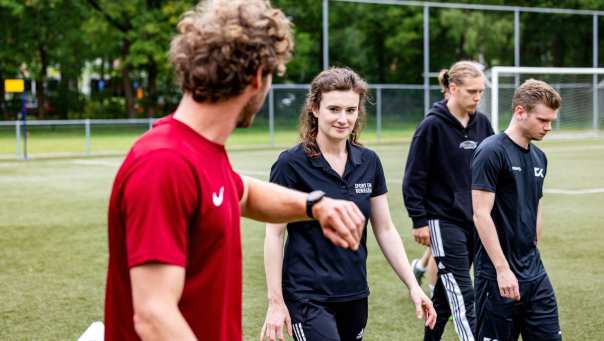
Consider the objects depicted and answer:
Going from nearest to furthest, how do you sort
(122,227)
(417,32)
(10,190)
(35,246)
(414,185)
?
(122,227) → (414,185) → (35,246) → (10,190) → (417,32)

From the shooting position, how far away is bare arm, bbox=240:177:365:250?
7.97 ft

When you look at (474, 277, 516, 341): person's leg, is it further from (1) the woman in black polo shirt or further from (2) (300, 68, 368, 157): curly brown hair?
(2) (300, 68, 368, 157): curly brown hair

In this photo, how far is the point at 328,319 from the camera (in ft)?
13.6

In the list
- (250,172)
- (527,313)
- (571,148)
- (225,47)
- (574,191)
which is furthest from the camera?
(571,148)

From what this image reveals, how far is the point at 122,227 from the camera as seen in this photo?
221 cm

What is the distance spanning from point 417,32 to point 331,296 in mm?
50146

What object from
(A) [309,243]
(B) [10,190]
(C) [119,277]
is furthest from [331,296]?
(B) [10,190]

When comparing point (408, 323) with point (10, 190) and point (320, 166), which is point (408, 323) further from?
point (10, 190)

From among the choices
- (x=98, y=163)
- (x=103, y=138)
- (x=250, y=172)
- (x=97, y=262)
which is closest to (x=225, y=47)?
(x=97, y=262)

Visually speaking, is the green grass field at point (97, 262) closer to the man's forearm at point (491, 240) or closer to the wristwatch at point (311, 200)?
the wristwatch at point (311, 200)

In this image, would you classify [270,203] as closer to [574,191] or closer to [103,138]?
[574,191]

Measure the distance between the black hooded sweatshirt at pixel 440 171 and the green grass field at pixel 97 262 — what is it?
1054 millimetres

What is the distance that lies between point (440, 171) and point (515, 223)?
1.45 m

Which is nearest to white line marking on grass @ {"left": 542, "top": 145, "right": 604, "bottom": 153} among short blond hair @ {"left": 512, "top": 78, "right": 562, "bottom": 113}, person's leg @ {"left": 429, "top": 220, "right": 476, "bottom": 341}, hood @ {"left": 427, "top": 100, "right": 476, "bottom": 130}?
hood @ {"left": 427, "top": 100, "right": 476, "bottom": 130}
